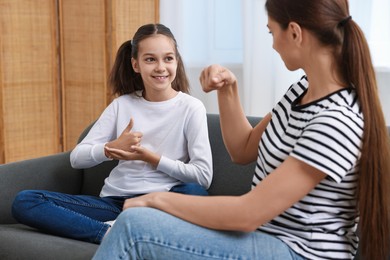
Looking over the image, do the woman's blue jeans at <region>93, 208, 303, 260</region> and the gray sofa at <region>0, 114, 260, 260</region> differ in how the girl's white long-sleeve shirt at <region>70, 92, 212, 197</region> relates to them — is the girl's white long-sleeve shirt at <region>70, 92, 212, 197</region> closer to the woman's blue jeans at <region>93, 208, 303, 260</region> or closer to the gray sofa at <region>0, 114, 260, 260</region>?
the gray sofa at <region>0, 114, 260, 260</region>

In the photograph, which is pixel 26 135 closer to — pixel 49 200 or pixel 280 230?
pixel 49 200

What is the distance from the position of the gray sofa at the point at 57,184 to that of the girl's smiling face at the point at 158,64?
0.68ft

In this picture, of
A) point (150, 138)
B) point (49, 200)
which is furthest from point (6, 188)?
point (150, 138)

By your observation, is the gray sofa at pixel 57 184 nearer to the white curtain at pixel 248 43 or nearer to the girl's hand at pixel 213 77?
the girl's hand at pixel 213 77

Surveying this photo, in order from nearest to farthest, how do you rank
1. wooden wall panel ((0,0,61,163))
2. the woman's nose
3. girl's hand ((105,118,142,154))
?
girl's hand ((105,118,142,154)) → the woman's nose → wooden wall panel ((0,0,61,163))

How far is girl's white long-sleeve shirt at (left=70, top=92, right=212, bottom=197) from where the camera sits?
220cm

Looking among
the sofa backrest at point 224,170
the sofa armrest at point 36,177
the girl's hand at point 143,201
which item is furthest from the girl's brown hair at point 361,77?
the sofa armrest at point 36,177

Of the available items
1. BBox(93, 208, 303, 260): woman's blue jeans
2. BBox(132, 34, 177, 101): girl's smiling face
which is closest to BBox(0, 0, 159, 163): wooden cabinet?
BBox(132, 34, 177, 101): girl's smiling face

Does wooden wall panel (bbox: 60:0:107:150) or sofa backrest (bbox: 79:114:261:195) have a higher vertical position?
wooden wall panel (bbox: 60:0:107:150)

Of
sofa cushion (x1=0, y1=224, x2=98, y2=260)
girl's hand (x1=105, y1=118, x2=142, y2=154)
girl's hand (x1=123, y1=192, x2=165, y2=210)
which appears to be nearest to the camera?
girl's hand (x1=123, y1=192, x2=165, y2=210)

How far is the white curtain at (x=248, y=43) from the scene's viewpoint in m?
2.82

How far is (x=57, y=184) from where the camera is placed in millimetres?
2467

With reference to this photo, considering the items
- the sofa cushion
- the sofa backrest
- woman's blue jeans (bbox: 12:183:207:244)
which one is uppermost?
the sofa backrest

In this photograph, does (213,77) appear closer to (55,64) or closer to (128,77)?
(128,77)
